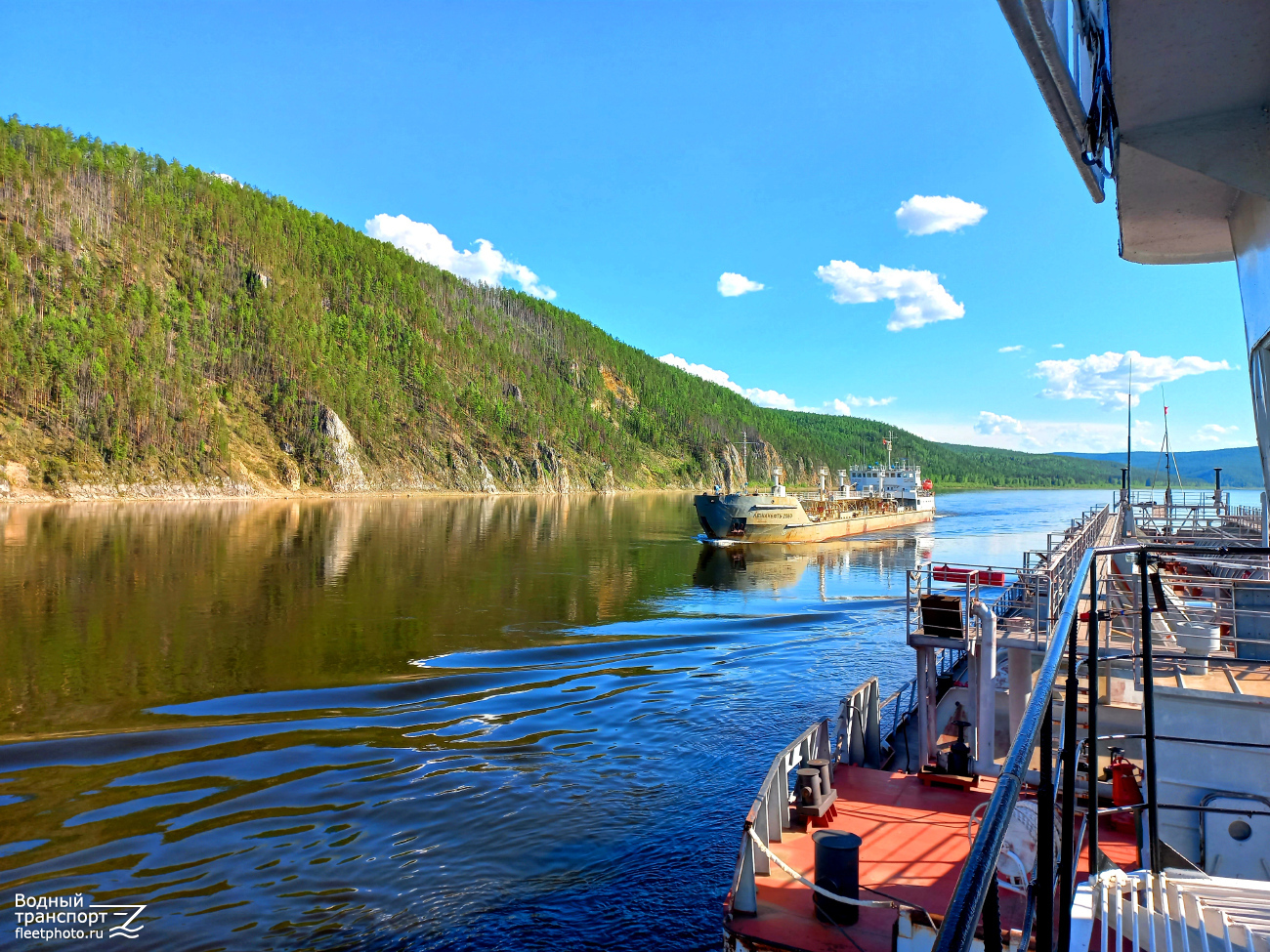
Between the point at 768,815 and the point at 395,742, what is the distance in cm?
761

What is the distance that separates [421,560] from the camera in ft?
121

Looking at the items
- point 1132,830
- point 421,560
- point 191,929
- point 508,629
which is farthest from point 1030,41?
point 421,560

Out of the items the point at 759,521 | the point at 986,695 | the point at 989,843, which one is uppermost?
the point at 989,843

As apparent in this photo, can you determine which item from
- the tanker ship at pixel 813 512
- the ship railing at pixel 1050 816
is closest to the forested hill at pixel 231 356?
the tanker ship at pixel 813 512

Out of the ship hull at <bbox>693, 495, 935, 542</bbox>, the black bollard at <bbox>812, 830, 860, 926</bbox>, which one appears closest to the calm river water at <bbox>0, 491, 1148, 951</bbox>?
the black bollard at <bbox>812, 830, 860, 926</bbox>

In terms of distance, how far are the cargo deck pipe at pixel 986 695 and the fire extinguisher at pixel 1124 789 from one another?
169 cm

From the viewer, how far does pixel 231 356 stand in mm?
108375

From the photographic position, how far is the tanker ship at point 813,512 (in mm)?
54688

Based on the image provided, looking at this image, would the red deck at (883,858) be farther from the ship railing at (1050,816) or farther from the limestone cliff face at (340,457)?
the limestone cliff face at (340,457)

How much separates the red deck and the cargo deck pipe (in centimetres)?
74

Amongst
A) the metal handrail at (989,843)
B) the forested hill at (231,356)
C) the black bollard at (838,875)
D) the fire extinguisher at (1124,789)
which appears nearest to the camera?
the metal handrail at (989,843)

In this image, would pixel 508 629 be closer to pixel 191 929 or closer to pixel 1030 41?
pixel 191 929

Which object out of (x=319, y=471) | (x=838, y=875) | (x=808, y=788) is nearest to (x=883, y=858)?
(x=808, y=788)

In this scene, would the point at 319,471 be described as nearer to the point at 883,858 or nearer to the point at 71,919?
the point at 71,919
